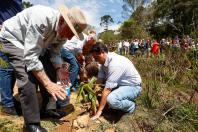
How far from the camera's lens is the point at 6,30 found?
13.6 ft

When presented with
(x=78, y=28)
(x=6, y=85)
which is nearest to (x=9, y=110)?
(x=6, y=85)

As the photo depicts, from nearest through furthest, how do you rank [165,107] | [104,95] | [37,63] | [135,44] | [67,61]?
[37,63] → [104,95] → [165,107] → [67,61] → [135,44]

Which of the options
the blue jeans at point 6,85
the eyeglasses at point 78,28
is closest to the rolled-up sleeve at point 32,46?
the eyeglasses at point 78,28

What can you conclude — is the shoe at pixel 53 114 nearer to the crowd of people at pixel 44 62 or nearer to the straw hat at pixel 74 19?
the crowd of people at pixel 44 62

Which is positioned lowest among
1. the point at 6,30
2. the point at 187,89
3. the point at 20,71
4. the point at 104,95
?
the point at 187,89

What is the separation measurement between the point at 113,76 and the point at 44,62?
93 cm

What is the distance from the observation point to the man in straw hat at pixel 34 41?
12.4 ft

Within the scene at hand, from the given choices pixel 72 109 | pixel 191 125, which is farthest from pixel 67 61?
pixel 191 125

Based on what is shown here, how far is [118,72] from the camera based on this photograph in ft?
16.2

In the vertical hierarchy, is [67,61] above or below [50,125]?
above

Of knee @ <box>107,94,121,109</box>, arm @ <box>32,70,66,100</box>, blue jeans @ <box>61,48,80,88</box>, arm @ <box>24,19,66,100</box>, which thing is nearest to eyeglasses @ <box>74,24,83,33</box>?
arm @ <box>24,19,66,100</box>

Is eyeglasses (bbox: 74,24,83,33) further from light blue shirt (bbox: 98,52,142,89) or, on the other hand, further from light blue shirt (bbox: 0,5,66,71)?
light blue shirt (bbox: 98,52,142,89)

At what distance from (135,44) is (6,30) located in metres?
12.4

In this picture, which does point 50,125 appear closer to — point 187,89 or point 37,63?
point 37,63
